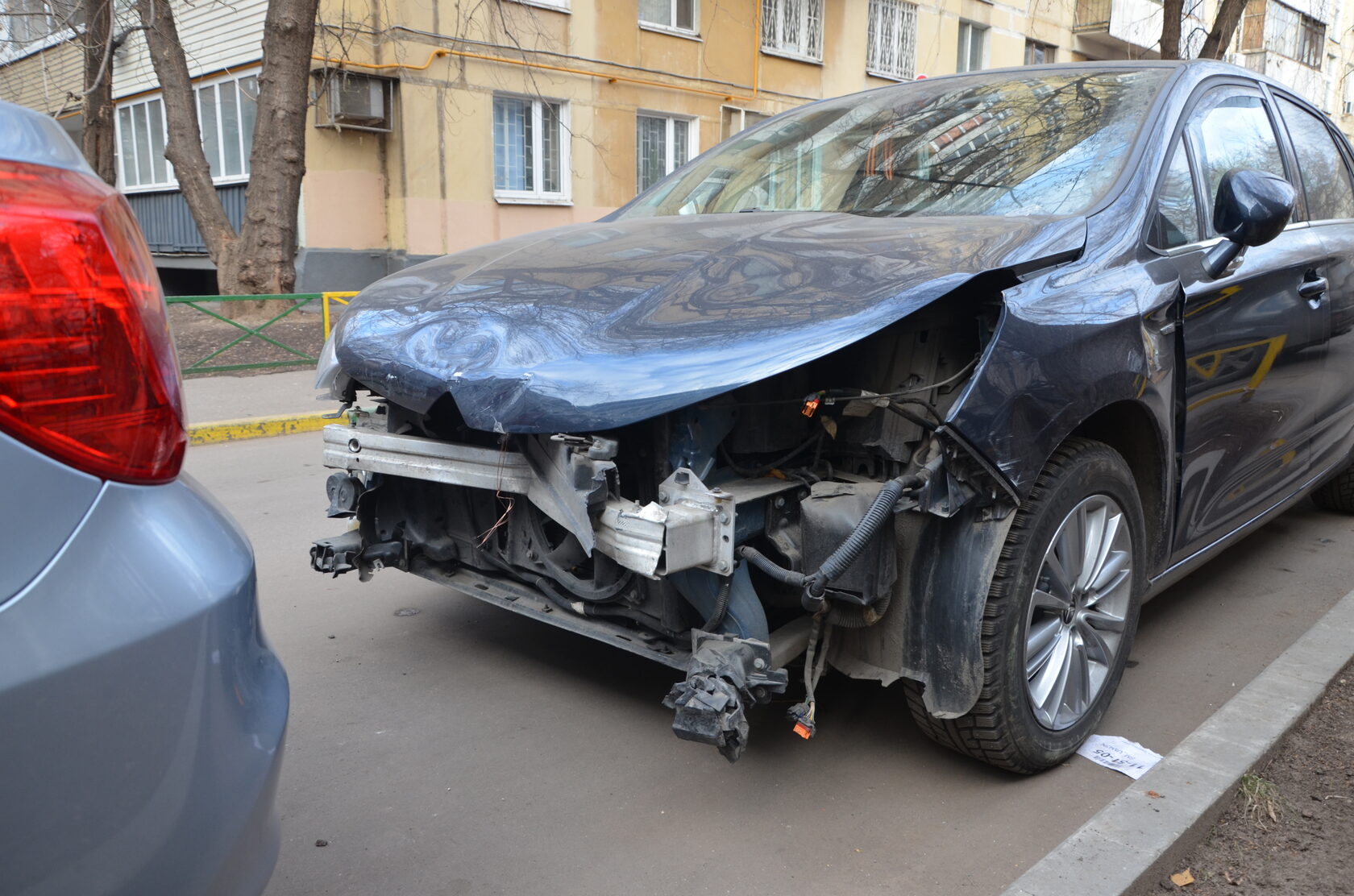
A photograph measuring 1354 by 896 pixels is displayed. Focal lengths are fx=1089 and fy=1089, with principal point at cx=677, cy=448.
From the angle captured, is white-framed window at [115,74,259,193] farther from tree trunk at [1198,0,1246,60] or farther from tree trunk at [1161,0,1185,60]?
tree trunk at [1198,0,1246,60]

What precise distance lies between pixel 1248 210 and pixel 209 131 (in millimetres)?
17296

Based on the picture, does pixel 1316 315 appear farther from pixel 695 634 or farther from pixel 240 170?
pixel 240 170

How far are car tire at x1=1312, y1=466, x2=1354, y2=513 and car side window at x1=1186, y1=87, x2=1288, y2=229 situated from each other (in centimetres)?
206

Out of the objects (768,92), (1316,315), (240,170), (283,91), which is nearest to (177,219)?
(240,170)

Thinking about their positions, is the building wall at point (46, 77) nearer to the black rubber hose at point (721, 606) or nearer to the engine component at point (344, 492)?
the engine component at point (344, 492)

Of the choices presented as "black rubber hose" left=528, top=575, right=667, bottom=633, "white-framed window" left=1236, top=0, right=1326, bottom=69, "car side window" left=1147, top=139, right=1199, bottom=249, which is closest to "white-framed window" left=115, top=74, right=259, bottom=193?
"black rubber hose" left=528, top=575, right=667, bottom=633

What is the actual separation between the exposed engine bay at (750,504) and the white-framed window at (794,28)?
18.4m

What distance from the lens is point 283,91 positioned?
11750mm

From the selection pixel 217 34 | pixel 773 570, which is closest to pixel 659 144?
pixel 217 34

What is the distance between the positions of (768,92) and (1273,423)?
17.5 metres

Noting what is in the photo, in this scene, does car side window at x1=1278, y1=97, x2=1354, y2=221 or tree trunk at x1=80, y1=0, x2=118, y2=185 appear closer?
car side window at x1=1278, y1=97, x2=1354, y2=221

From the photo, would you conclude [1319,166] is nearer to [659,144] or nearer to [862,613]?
[862,613]

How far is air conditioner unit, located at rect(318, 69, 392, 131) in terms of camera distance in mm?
14367

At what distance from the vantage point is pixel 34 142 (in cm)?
141
